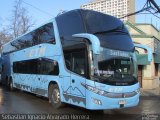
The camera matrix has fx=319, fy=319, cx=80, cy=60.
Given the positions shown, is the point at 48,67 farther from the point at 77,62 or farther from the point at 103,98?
the point at 103,98

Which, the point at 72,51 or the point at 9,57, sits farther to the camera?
the point at 9,57

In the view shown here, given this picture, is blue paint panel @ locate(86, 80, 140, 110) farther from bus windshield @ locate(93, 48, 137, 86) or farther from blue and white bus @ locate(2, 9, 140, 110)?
bus windshield @ locate(93, 48, 137, 86)

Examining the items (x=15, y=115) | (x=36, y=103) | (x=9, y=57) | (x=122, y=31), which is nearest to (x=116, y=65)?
(x=122, y=31)

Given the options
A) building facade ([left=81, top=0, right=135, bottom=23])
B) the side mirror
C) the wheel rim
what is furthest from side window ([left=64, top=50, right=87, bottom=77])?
building facade ([left=81, top=0, right=135, bottom=23])

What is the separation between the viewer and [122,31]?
1240cm

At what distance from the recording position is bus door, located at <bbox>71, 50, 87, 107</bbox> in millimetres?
11391

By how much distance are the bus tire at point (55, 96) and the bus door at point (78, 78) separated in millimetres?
1380

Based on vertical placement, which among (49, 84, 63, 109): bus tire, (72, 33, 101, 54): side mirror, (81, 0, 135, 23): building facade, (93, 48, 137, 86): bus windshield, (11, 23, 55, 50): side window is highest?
(81, 0, 135, 23): building facade

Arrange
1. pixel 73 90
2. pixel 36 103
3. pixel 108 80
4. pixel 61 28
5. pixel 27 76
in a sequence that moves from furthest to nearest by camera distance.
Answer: pixel 27 76 → pixel 36 103 → pixel 61 28 → pixel 73 90 → pixel 108 80

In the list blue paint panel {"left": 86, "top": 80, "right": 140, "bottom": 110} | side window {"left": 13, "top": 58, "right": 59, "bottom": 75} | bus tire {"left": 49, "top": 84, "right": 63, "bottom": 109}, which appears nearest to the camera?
Answer: blue paint panel {"left": 86, "top": 80, "right": 140, "bottom": 110}

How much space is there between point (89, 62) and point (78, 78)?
921mm

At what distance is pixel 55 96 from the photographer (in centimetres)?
1367

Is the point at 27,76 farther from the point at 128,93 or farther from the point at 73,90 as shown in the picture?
the point at 128,93

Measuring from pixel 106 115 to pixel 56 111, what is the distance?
203 centimetres
